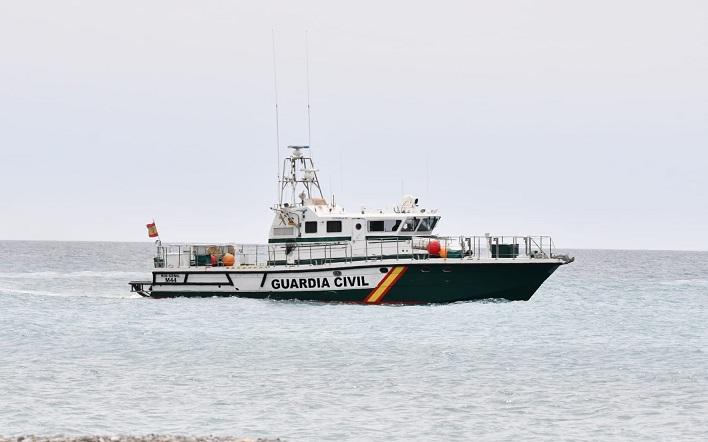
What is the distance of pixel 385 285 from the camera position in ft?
135

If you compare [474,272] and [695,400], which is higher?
[474,272]

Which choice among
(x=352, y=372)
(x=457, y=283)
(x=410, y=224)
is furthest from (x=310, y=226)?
(x=352, y=372)

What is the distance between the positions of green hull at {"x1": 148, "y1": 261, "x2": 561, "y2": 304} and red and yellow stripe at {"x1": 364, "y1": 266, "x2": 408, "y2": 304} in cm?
13

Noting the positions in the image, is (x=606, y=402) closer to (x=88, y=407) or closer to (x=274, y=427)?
(x=274, y=427)

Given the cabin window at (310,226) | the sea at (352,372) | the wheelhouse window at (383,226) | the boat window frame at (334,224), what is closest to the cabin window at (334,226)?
the boat window frame at (334,224)

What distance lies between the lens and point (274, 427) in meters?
19.6

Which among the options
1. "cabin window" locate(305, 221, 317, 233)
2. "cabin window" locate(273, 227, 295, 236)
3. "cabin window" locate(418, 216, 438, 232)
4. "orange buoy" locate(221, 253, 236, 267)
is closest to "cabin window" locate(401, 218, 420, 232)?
"cabin window" locate(418, 216, 438, 232)

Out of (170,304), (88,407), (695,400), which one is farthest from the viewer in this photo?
(170,304)

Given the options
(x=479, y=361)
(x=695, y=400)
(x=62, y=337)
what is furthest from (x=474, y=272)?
(x=695, y=400)

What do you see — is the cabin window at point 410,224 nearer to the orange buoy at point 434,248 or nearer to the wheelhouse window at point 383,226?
the wheelhouse window at point 383,226

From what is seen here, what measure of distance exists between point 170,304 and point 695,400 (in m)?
26.2

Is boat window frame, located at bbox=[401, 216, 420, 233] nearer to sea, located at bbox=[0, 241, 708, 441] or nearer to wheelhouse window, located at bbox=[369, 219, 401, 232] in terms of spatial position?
wheelhouse window, located at bbox=[369, 219, 401, 232]

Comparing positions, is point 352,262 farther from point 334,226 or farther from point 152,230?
point 152,230

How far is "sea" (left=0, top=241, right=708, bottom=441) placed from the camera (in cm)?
1989
